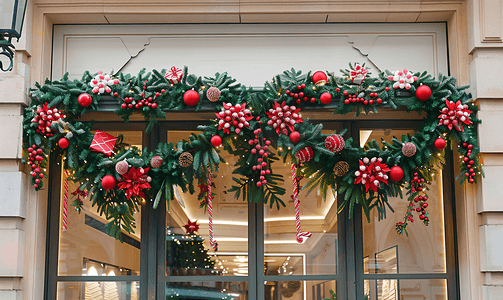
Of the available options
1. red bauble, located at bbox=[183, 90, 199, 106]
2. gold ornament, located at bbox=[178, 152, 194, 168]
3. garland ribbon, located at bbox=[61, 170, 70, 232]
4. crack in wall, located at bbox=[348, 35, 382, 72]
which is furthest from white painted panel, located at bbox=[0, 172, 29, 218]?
crack in wall, located at bbox=[348, 35, 382, 72]

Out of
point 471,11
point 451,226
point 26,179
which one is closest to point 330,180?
point 451,226

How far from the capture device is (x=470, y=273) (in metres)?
3.83

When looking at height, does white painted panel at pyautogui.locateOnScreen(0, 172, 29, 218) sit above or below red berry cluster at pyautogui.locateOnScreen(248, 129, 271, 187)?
below

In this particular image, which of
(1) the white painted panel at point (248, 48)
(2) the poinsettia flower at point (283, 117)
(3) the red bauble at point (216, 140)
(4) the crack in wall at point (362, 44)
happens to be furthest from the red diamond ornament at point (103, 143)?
(4) the crack in wall at point (362, 44)

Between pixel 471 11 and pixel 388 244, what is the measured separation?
6.66 feet

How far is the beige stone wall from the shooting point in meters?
3.77

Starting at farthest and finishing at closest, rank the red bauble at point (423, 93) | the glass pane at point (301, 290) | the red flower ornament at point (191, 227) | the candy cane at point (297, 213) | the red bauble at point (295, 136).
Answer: the red flower ornament at point (191, 227) < the glass pane at point (301, 290) < the candy cane at point (297, 213) < the red bauble at point (423, 93) < the red bauble at point (295, 136)

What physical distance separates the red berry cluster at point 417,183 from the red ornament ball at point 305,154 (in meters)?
0.80

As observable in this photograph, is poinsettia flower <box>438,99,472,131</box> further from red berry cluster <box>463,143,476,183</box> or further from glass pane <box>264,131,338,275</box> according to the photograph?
glass pane <box>264,131,338,275</box>

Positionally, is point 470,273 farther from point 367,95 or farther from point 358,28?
point 358,28

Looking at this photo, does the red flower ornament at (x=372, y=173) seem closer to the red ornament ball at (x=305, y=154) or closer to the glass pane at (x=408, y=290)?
the red ornament ball at (x=305, y=154)

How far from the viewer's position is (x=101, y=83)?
12.7 feet

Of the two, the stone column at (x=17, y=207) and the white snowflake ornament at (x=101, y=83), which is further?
the white snowflake ornament at (x=101, y=83)

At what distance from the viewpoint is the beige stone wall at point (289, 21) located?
12.4 feet
